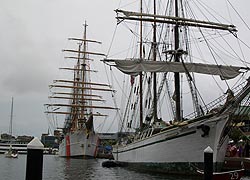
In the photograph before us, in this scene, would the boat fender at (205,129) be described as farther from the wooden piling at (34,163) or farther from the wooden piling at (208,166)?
the wooden piling at (34,163)

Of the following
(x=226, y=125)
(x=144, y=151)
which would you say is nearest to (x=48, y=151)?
(x=144, y=151)

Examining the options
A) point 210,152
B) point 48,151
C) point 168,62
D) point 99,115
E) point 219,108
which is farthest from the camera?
point 48,151

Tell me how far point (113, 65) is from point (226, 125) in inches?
430

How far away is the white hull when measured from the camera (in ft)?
214

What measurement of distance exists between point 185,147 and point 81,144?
44.3 metres

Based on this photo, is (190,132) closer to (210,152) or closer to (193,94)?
(193,94)

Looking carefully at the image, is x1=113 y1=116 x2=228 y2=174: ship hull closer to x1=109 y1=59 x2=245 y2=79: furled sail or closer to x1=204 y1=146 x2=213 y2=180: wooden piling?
x1=109 y1=59 x2=245 y2=79: furled sail

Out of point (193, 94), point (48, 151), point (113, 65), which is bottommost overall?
point (48, 151)

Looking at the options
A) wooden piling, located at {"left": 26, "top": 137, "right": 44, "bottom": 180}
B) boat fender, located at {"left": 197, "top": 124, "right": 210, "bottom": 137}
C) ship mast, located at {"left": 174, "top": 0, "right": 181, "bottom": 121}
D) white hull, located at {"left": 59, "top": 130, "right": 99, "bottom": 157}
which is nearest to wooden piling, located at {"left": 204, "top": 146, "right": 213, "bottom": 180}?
wooden piling, located at {"left": 26, "top": 137, "right": 44, "bottom": 180}

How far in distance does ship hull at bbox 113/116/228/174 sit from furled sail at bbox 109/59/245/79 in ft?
18.1

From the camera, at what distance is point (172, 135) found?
24.6m

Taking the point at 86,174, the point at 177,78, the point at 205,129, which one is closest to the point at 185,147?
the point at 205,129

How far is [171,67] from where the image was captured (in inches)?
1145

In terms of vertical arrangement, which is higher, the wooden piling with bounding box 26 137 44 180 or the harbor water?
the wooden piling with bounding box 26 137 44 180
